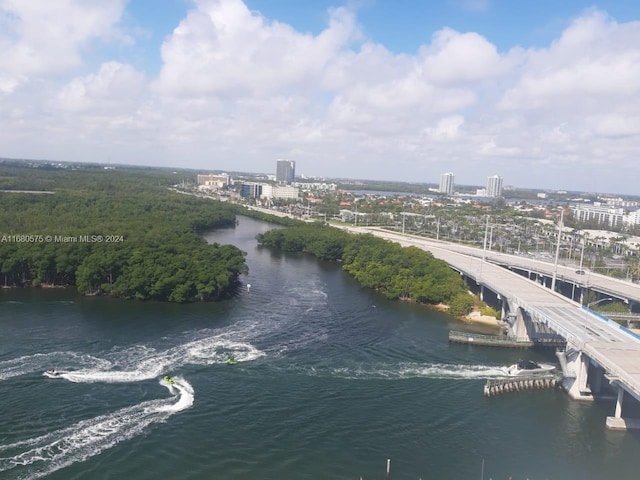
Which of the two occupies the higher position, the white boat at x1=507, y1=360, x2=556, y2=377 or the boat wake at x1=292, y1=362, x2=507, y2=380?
the white boat at x1=507, y1=360, x2=556, y2=377

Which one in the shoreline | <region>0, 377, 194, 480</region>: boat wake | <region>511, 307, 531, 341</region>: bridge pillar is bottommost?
<region>0, 377, 194, 480</region>: boat wake

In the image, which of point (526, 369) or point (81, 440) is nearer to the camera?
point (81, 440)

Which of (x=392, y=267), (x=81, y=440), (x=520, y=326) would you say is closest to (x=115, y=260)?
(x=81, y=440)

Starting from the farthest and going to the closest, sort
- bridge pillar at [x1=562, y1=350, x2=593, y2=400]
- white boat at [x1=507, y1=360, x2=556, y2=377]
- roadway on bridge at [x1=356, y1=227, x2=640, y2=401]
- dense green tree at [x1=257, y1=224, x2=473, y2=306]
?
dense green tree at [x1=257, y1=224, x2=473, y2=306] → white boat at [x1=507, y1=360, x2=556, y2=377] → bridge pillar at [x1=562, y1=350, x2=593, y2=400] → roadway on bridge at [x1=356, y1=227, x2=640, y2=401]

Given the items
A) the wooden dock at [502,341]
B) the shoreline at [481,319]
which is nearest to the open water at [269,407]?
the wooden dock at [502,341]

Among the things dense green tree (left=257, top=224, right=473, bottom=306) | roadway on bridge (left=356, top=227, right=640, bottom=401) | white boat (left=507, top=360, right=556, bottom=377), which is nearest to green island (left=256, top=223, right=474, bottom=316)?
dense green tree (left=257, top=224, right=473, bottom=306)

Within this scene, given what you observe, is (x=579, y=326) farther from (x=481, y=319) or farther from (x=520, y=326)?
(x=481, y=319)

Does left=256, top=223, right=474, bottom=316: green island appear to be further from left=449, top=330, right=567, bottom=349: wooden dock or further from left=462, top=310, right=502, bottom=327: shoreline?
left=449, top=330, right=567, bottom=349: wooden dock

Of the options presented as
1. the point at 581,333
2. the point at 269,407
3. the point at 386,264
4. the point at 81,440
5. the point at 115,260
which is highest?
the point at 115,260
